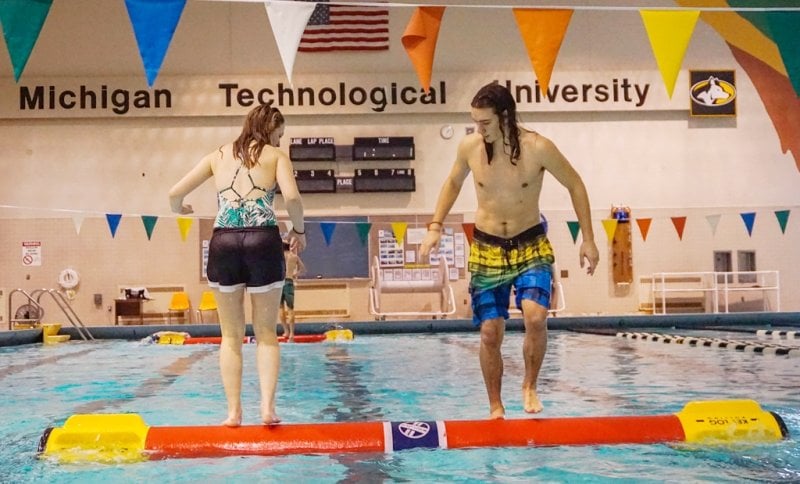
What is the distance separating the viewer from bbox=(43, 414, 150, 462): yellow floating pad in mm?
3832

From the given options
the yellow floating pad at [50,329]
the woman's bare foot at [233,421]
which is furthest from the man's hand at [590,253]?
the yellow floating pad at [50,329]

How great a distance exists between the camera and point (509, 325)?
49.2 feet

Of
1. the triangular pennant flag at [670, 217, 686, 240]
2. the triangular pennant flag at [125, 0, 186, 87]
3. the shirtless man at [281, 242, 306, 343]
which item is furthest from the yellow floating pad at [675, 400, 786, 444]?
the triangular pennant flag at [670, 217, 686, 240]

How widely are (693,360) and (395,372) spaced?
2864 mm

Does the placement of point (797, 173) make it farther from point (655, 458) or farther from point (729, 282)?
point (655, 458)

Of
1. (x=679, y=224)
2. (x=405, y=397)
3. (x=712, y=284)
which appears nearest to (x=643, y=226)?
(x=679, y=224)

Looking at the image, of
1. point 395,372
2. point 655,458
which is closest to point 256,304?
point 655,458

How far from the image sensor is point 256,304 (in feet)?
13.6

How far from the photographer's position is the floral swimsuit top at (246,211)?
13.5 ft

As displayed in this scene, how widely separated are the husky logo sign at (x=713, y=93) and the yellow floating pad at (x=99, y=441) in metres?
15.5

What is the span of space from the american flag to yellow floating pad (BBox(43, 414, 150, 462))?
45.5 feet

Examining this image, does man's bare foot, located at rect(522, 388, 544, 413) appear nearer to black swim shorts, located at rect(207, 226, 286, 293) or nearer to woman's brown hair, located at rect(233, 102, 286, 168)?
black swim shorts, located at rect(207, 226, 286, 293)

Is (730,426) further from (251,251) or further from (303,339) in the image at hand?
(303,339)

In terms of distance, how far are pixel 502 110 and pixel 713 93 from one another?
14520 mm
